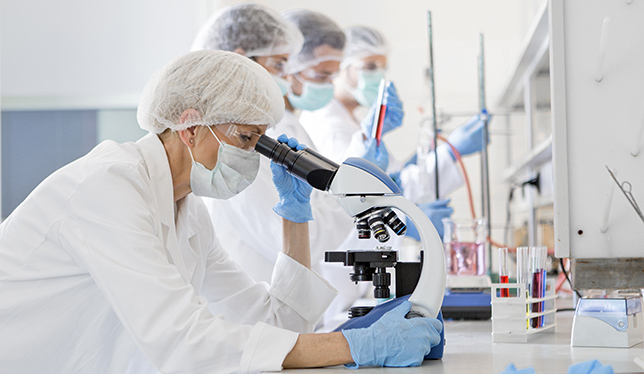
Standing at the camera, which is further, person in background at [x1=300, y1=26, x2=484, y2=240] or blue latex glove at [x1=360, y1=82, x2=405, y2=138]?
person in background at [x1=300, y1=26, x2=484, y2=240]

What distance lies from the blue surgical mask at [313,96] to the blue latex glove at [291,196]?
3.35ft

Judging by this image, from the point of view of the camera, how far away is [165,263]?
1.17 m

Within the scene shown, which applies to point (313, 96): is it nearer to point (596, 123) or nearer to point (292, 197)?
point (292, 197)

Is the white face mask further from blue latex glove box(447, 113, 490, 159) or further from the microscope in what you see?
blue latex glove box(447, 113, 490, 159)

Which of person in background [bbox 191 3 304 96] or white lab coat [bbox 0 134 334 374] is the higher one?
person in background [bbox 191 3 304 96]

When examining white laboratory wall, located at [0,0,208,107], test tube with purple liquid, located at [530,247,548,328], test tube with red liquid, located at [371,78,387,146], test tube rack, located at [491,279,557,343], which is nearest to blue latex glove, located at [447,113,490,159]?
test tube with red liquid, located at [371,78,387,146]

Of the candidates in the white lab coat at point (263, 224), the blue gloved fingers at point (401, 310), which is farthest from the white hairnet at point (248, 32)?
the blue gloved fingers at point (401, 310)

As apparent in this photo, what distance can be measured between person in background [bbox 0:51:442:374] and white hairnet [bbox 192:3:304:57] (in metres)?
0.64

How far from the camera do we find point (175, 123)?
1.44 meters

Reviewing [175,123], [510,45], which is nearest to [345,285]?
[175,123]

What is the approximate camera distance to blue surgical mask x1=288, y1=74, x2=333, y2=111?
2.61 m

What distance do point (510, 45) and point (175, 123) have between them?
139 inches

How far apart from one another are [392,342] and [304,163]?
1.17ft

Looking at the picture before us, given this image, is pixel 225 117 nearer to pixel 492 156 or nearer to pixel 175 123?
pixel 175 123
